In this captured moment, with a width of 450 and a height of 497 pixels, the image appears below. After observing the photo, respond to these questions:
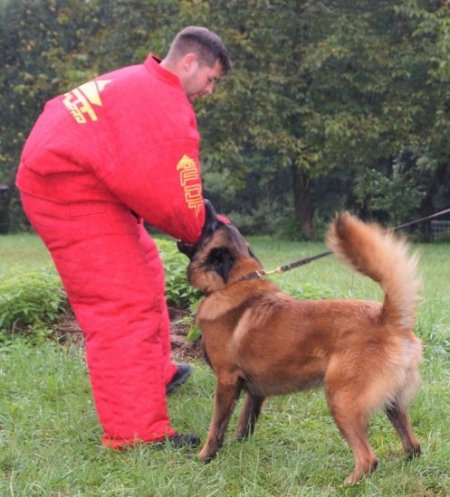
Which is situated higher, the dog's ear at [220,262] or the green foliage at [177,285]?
the dog's ear at [220,262]

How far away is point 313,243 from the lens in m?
21.5

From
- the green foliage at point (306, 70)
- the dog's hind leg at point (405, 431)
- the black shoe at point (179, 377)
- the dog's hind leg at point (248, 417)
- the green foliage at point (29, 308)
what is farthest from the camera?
the green foliage at point (306, 70)

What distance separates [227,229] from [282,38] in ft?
56.2

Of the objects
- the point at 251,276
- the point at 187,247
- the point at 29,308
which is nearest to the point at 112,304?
the point at 187,247

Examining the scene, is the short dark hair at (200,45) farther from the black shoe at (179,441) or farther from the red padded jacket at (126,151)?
the black shoe at (179,441)

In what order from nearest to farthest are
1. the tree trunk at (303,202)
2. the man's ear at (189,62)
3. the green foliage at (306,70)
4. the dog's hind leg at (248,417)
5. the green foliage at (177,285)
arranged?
the man's ear at (189,62) → the dog's hind leg at (248,417) → the green foliage at (177,285) → the green foliage at (306,70) → the tree trunk at (303,202)

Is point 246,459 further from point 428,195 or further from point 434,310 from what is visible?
point 428,195

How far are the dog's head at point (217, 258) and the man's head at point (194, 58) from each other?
0.61 meters

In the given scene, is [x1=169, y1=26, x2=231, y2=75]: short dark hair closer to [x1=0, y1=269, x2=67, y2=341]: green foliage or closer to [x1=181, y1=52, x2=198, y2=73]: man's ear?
[x1=181, y1=52, x2=198, y2=73]: man's ear

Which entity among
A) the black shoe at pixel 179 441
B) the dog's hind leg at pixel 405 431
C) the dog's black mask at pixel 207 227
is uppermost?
the dog's black mask at pixel 207 227

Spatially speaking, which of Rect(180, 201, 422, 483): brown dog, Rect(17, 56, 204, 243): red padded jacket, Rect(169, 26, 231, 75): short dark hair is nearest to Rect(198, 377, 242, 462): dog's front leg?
Rect(180, 201, 422, 483): brown dog

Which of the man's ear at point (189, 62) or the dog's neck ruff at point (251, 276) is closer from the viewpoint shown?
the man's ear at point (189, 62)

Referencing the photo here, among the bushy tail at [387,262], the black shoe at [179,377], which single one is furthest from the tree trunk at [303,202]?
the bushy tail at [387,262]

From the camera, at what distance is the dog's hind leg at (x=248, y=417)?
3.79 metres
